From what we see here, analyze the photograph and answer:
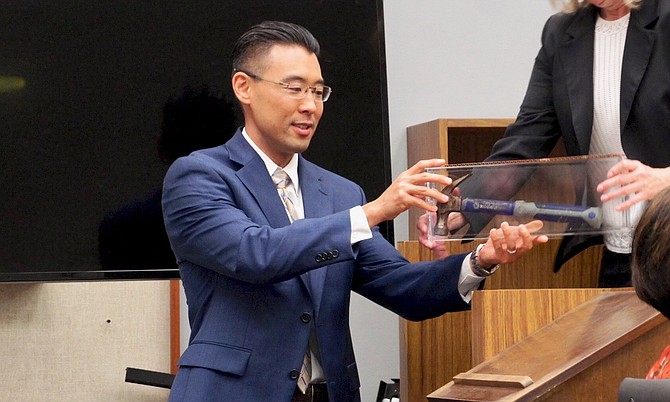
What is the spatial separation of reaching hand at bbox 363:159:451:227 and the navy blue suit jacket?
0.26ft

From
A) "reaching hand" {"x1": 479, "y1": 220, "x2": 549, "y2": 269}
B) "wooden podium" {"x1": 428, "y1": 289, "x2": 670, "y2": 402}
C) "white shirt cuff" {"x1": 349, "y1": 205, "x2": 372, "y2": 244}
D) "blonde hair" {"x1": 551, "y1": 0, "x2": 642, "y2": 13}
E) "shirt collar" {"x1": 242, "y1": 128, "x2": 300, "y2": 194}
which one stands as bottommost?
"wooden podium" {"x1": 428, "y1": 289, "x2": 670, "y2": 402}

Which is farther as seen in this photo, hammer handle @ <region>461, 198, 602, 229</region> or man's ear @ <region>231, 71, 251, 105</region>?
man's ear @ <region>231, 71, 251, 105</region>

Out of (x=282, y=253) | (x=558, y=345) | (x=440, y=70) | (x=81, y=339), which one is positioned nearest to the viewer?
(x=558, y=345)

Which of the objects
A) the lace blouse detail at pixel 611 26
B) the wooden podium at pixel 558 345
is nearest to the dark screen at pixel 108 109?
the lace blouse detail at pixel 611 26

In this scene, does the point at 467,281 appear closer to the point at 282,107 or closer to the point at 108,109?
Answer: the point at 282,107

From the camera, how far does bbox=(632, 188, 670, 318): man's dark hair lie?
4.32 feet

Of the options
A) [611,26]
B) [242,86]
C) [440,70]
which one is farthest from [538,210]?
[440,70]

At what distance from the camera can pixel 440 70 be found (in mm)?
4273

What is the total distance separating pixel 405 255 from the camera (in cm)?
293

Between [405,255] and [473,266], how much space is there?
0.45 metres

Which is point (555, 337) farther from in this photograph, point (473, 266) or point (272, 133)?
point (272, 133)

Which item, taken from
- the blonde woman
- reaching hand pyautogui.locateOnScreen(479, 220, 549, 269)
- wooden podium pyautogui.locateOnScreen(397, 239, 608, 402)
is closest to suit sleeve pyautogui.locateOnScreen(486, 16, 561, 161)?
the blonde woman

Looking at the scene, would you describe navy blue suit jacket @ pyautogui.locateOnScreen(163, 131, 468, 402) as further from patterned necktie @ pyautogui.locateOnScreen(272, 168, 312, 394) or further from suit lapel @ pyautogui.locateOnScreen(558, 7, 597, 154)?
suit lapel @ pyautogui.locateOnScreen(558, 7, 597, 154)

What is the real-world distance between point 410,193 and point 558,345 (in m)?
0.46
